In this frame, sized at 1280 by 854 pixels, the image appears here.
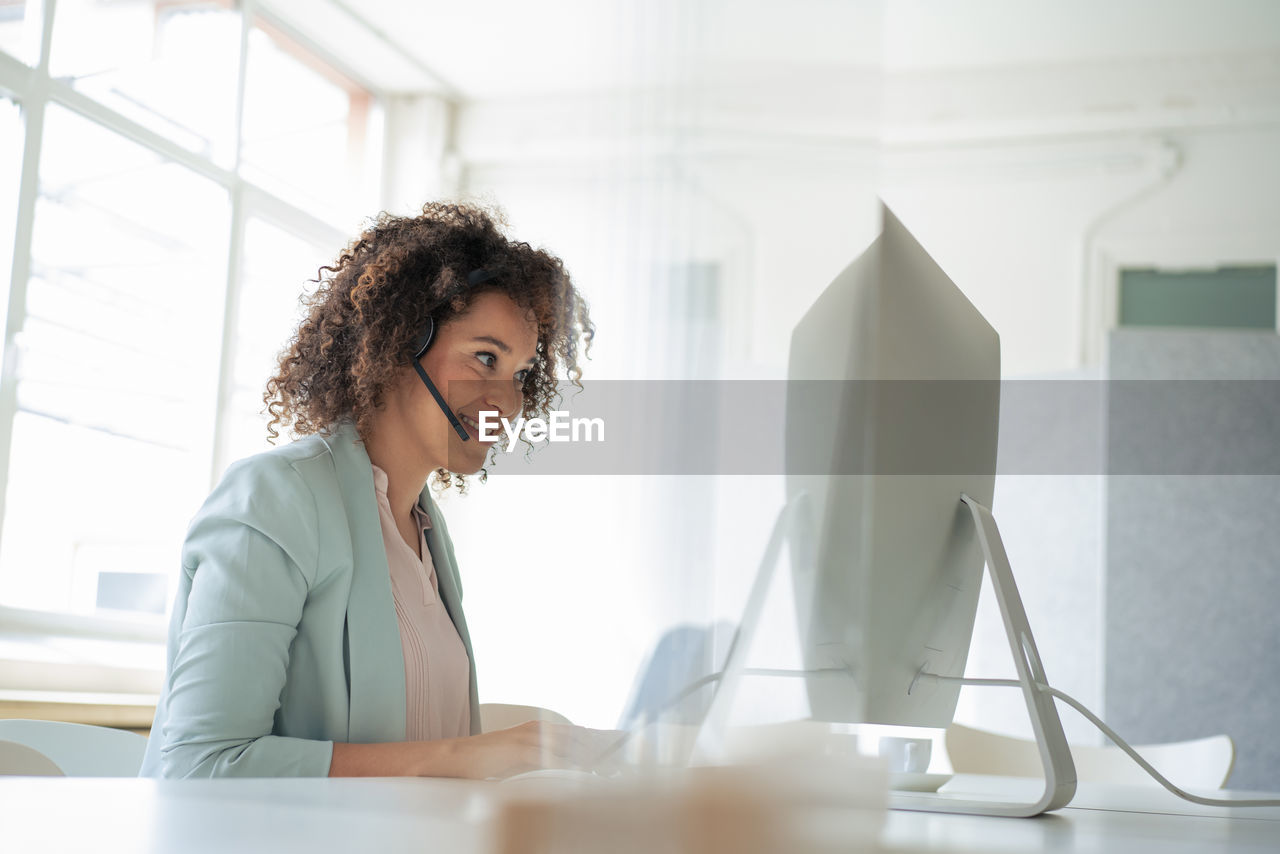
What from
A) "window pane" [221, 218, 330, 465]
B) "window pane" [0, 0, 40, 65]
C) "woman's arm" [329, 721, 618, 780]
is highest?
"window pane" [0, 0, 40, 65]

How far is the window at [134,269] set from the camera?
2.86 meters

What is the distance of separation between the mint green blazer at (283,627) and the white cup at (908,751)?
1.34 feet

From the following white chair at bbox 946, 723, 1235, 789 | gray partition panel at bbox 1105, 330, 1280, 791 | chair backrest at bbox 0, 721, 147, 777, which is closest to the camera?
chair backrest at bbox 0, 721, 147, 777

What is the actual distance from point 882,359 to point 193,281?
3.28 meters

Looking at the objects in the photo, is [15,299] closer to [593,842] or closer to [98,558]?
[98,558]

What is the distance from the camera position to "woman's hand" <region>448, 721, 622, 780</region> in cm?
25

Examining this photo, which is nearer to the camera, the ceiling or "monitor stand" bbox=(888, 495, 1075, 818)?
"monitor stand" bbox=(888, 495, 1075, 818)

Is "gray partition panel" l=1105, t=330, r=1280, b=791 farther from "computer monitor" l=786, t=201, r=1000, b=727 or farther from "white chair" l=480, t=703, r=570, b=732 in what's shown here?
"white chair" l=480, t=703, r=570, b=732

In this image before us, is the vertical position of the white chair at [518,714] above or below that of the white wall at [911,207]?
below

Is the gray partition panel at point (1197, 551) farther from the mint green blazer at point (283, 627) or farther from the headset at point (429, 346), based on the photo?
the headset at point (429, 346)

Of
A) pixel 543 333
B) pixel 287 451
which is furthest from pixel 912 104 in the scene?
pixel 543 333

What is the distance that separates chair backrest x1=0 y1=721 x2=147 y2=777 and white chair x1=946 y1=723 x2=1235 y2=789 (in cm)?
127

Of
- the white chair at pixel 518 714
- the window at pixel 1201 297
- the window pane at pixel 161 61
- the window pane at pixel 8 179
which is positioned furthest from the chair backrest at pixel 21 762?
the window at pixel 1201 297

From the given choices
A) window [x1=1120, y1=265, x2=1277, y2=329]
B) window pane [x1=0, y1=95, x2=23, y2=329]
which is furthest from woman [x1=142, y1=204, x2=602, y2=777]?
window [x1=1120, y1=265, x2=1277, y2=329]
